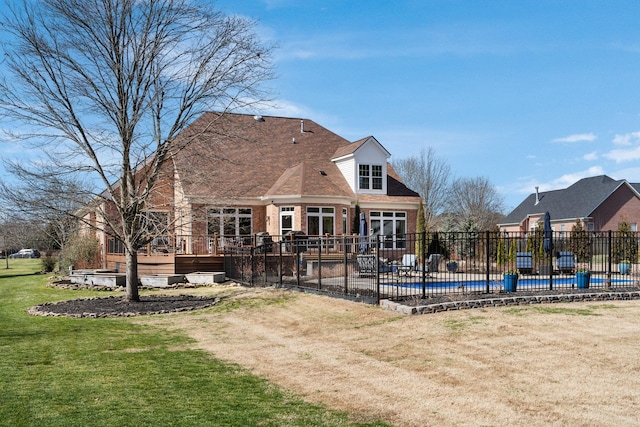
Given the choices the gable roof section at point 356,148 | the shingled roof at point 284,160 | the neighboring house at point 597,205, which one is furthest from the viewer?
the neighboring house at point 597,205

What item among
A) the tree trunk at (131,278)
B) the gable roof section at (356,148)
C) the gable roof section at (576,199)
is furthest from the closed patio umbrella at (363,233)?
the gable roof section at (576,199)

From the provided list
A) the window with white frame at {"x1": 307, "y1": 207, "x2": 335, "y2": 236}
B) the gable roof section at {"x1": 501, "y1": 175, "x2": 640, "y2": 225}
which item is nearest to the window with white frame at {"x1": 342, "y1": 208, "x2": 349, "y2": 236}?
the window with white frame at {"x1": 307, "y1": 207, "x2": 335, "y2": 236}

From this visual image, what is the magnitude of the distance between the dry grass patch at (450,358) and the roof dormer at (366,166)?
1866 centimetres

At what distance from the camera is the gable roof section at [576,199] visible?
48031 millimetres

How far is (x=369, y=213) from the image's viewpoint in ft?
107

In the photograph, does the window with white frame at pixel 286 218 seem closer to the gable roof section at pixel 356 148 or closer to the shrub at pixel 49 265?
the gable roof section at pixel 356 148

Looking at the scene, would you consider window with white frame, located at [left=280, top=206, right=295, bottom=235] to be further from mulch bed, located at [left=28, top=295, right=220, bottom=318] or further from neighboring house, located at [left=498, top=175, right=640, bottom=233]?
neighboring house, located at [left=498, top=175, right=640, bottom=233]

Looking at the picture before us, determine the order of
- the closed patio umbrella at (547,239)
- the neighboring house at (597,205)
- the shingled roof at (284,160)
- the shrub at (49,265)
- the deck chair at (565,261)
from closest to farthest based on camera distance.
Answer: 1. the closed patio umbrella at (547,239)
2. the deck chair at (565,261)
3. the shingled roof at (284,160)
4. the shrub at (49,265)
5. the neighboring house at (597,205)

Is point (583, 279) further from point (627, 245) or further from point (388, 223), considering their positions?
point (388, 223)

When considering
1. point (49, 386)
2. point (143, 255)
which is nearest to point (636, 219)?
point (143, 255)

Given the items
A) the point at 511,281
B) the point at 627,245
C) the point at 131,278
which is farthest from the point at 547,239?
the point at 131,278

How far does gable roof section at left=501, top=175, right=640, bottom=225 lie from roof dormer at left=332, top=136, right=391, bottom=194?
80.3 feet

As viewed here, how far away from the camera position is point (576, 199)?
50.8 meters

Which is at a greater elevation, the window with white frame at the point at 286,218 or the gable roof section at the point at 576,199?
the gable roof section at the point at 576,199
